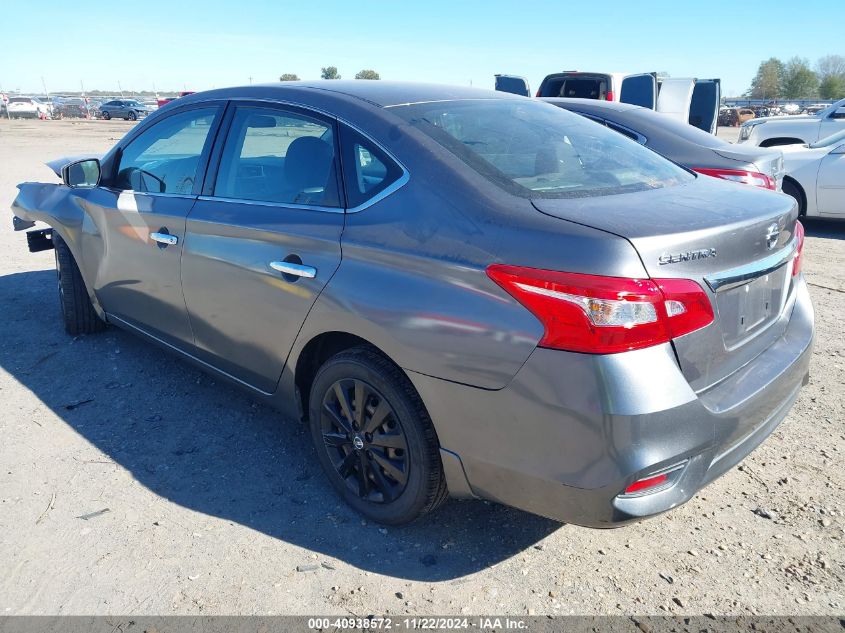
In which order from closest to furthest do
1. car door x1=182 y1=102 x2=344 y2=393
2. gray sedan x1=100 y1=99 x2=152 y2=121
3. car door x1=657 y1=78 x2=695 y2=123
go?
car door x1=182 y1=102 x2=344 y2=393 < car door x1=657 y1=78 x2=695 y2=123 < gray sedan x1=100 y1=99 x2=152 y2=121

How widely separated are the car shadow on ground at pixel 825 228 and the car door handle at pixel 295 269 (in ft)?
27.2

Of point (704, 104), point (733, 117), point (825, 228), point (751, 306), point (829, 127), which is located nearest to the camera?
point (751, 306)

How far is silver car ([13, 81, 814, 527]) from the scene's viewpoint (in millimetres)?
2090

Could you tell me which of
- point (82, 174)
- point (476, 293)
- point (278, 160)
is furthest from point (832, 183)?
point (82, 174)

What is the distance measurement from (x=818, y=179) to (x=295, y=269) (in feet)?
27.2

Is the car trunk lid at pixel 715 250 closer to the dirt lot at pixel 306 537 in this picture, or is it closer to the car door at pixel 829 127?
the dirt lot at pixel 306 537

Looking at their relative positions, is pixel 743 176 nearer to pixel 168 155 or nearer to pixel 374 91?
pixel 374 91

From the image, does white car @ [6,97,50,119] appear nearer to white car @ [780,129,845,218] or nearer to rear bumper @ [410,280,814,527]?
white car @ [780,129,845,218]

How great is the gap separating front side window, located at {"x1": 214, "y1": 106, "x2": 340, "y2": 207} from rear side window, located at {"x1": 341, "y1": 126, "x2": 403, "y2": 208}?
0.07m

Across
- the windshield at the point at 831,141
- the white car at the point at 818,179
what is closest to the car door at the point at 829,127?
the windshield at the point at 831,141

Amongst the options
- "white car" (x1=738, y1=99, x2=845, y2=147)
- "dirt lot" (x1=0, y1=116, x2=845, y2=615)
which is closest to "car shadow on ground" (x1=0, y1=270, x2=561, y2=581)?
"dirt lot" (x1=0, y1=116, x2=845, y2=615)

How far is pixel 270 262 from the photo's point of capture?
297 cm

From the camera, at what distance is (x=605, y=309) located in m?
2.04

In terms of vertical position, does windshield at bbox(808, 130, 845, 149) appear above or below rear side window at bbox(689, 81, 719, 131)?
below
